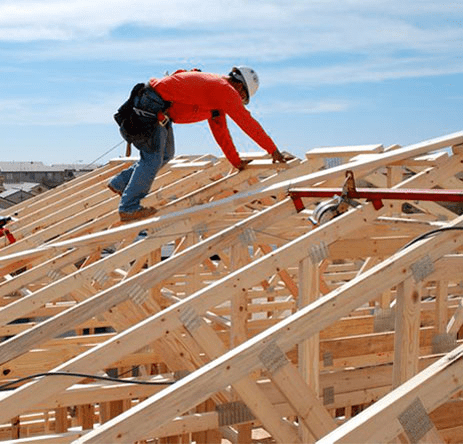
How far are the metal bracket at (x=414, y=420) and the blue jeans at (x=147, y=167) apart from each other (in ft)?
14.9

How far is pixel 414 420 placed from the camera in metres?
3.08

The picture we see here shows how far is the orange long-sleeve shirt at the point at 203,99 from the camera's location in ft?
22.2

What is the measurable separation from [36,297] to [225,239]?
1559 millimetres

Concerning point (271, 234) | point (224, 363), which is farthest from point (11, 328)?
point (224, 363)

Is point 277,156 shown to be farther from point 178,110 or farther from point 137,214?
point 137,214

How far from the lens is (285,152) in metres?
8.83

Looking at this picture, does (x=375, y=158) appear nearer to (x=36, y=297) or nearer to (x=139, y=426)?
(x=36, y=297)

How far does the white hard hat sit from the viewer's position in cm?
711

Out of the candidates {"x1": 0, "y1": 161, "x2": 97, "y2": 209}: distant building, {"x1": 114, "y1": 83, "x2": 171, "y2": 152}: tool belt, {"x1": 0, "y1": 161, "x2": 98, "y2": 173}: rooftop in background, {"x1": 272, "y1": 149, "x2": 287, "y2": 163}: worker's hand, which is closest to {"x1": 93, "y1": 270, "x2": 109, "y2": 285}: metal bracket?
{"x1": 114, "y1": 83, "x2": 171, "y2": 152}: tool belt

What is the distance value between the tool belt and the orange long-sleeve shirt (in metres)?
0.09

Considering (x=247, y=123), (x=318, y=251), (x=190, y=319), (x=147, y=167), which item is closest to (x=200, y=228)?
(x=147, y=167)

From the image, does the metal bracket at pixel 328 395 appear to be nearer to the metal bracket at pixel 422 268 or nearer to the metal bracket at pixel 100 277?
the metal bracket at pixel 422 268

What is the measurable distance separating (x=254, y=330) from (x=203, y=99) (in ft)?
8.67

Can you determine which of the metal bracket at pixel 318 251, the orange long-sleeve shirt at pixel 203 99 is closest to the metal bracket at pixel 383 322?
the orange long-sleeve shirt at pixel 203 99
